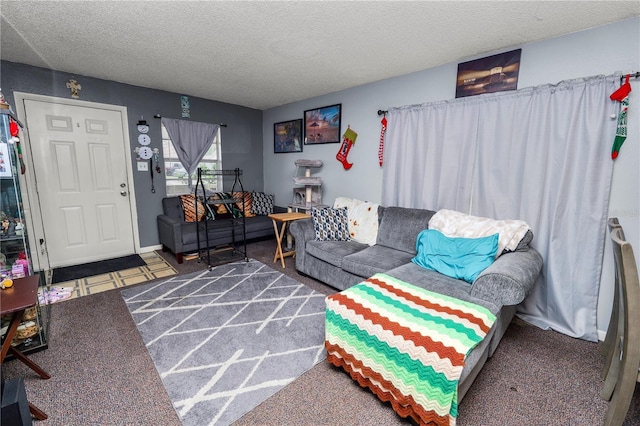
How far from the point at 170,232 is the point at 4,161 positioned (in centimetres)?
191

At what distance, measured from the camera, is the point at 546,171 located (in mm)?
2250

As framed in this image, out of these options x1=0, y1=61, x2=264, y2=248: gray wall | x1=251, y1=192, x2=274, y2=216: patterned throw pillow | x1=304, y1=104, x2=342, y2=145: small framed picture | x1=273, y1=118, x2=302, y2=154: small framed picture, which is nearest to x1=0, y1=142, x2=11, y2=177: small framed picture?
x1=0, y1=61, x2=264, y2=248: gray wall

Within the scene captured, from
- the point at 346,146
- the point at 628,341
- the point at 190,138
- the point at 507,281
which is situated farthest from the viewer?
the point at 190,138

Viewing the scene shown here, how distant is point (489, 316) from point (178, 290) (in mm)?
2710

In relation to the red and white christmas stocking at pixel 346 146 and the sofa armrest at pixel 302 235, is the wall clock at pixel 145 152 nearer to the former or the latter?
the sofa armrest at pixel 302 235

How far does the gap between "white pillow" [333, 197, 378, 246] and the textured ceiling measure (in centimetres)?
150

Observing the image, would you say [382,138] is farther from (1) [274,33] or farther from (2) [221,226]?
(2) [221,226]

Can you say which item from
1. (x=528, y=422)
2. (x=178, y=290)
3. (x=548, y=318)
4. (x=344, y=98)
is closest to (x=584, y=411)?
(x=528, y=422)

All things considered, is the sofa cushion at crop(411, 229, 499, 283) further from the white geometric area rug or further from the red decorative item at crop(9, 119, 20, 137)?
the red decorative item at crop(9, 119, 20, 137)

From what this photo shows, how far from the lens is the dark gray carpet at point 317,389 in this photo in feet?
4.70

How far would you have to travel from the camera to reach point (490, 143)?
8.32 feet

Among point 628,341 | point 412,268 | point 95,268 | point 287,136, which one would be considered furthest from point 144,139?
point 628,341

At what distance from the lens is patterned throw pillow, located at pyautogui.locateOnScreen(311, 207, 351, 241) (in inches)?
125

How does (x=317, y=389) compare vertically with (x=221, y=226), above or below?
below
